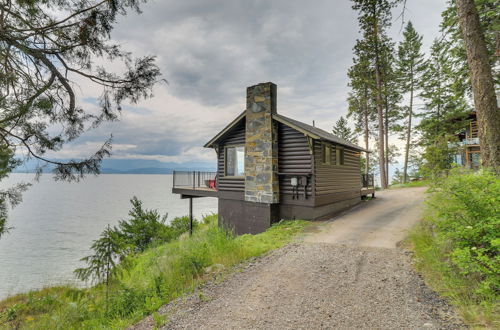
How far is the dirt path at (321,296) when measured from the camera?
2730 millimetres

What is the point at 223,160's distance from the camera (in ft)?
38.2

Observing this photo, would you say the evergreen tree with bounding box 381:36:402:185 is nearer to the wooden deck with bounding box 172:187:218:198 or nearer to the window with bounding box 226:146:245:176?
the window with bounding box 226:146:245:176

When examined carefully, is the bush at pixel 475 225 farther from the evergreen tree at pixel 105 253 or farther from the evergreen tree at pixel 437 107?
the evergreen tree at pixel 437 107

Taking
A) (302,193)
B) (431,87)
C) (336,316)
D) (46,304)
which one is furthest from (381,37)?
(46,304)

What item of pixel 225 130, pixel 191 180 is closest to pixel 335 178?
pixel 225 130

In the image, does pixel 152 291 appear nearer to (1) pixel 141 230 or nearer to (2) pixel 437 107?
(1) pixel 141 230

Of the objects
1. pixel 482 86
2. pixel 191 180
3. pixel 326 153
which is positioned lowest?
pixel 191 180

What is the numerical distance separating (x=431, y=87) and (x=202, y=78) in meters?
22.0

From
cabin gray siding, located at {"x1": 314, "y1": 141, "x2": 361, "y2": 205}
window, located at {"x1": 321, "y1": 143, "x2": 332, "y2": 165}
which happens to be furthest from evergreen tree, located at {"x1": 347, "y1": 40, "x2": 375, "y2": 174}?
window, located at {"x1": 321, "y1": 143, "x2": 332, "y2": 165}

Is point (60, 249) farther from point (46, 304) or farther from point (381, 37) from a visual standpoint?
point (381, 37)

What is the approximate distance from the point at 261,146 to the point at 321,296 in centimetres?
686

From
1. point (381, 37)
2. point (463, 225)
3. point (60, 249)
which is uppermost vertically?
point (381, 37)

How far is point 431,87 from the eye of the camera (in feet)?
74.2

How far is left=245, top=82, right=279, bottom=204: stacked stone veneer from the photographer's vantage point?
941 cm
